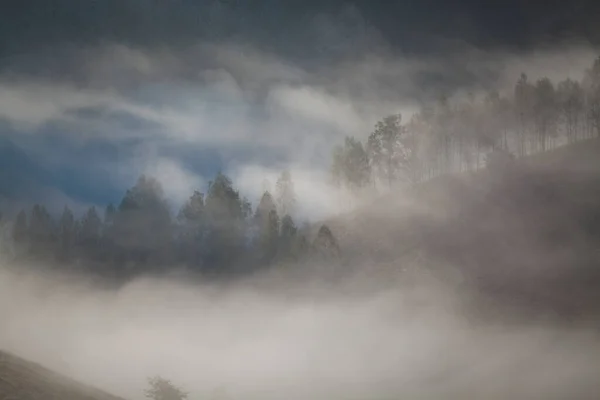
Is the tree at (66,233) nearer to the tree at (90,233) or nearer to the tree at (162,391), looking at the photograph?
the tree at (90,233)

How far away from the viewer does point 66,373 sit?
12.3 metres

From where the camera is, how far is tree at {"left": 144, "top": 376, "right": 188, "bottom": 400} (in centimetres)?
1224

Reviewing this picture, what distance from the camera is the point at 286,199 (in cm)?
1431

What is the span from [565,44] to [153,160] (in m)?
9.44

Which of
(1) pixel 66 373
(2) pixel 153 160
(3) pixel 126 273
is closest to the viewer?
(1) pixel 66 373

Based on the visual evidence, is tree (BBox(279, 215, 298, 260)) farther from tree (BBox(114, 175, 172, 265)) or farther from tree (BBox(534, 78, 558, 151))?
tree (BBox(534, 78, 558, 151))

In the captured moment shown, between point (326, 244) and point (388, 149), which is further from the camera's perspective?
point (388, 149)

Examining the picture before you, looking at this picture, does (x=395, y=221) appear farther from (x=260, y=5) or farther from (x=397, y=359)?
(x=260, y=5)

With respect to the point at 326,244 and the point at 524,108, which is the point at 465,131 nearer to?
the point at 524,108

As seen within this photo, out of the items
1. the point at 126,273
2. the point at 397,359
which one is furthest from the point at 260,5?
the point at 397,359

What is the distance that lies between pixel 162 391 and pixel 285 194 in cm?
481

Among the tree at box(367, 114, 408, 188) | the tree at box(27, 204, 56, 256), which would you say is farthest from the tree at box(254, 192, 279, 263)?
the tree at box(27, 204, 56, 256)

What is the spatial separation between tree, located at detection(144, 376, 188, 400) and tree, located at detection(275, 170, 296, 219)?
4.21m

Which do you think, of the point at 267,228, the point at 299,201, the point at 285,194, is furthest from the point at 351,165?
the point at 267,228
